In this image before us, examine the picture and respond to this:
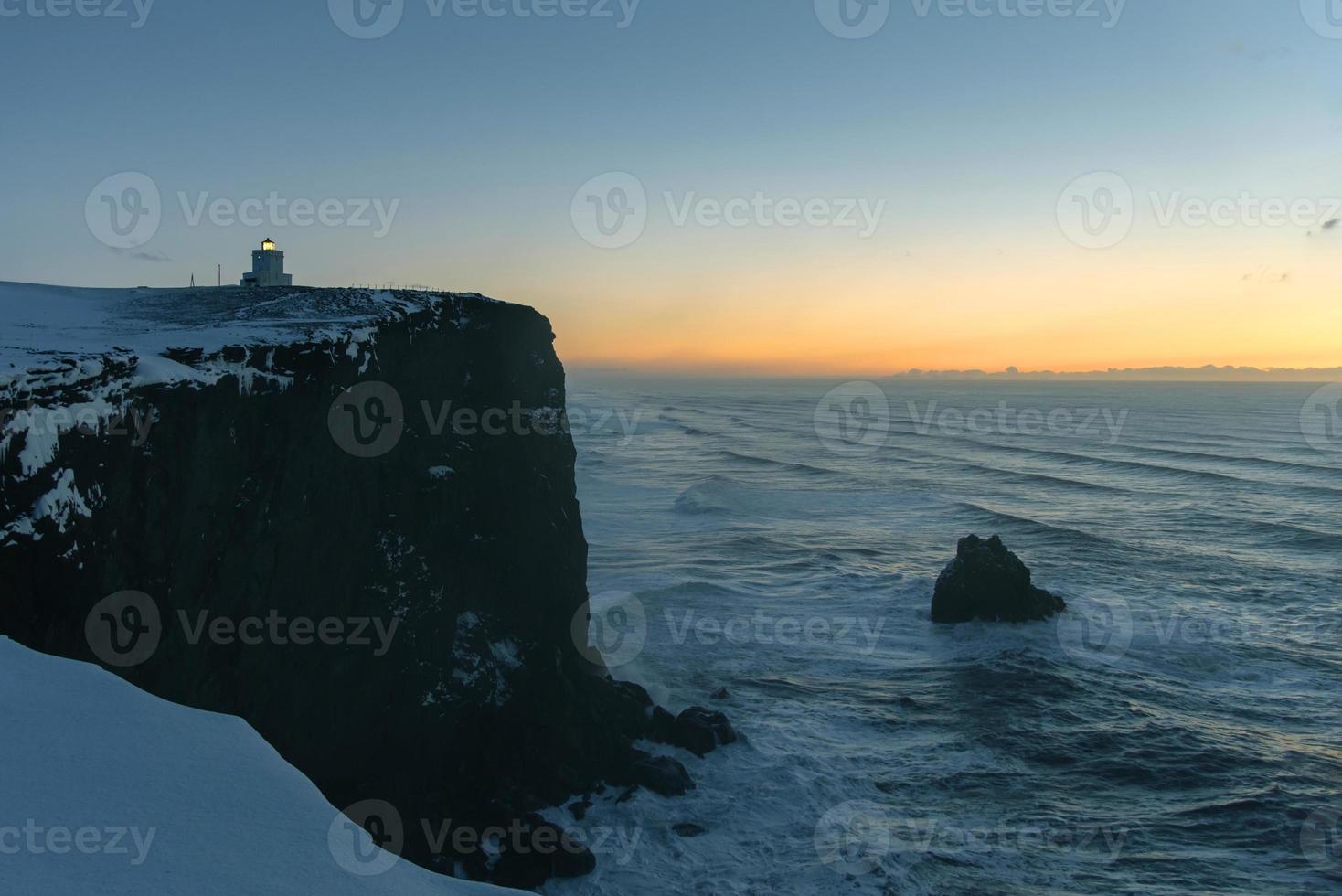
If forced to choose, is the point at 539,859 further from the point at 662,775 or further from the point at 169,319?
the point at 169,319

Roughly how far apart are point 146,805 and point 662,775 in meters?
14.0

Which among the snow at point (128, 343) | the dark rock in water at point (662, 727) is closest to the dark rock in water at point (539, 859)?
the dark rock in water at point (662, 727)

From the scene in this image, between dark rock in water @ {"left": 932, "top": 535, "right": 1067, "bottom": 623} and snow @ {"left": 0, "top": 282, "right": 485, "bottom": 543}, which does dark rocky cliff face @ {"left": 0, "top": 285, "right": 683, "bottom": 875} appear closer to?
snow @ {"left": 0, "top": 282, "right": 485, "bottom": 543}

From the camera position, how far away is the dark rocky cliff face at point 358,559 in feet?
43.0

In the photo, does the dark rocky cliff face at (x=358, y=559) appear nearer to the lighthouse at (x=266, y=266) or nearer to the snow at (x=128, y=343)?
the snow at (x=128, y=343)

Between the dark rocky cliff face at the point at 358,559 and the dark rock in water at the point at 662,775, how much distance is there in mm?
549

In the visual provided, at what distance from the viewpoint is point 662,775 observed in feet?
65.7

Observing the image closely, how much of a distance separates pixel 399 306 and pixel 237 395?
5577mm

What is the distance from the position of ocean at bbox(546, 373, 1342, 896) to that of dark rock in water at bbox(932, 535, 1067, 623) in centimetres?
77

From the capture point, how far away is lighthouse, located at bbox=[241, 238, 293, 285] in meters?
29.4

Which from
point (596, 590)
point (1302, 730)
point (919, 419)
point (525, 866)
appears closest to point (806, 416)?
point (919, 419)

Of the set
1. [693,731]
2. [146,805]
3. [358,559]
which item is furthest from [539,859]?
[146,805]

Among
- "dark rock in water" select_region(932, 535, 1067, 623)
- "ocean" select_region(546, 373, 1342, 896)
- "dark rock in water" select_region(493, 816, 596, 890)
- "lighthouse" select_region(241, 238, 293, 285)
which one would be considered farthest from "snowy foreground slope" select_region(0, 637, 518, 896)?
"dark rock in water" select_region(932, 535, 1067, 623)

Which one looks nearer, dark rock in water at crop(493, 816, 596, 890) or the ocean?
dark rock in water at crop(493, 816, 596, 890)
